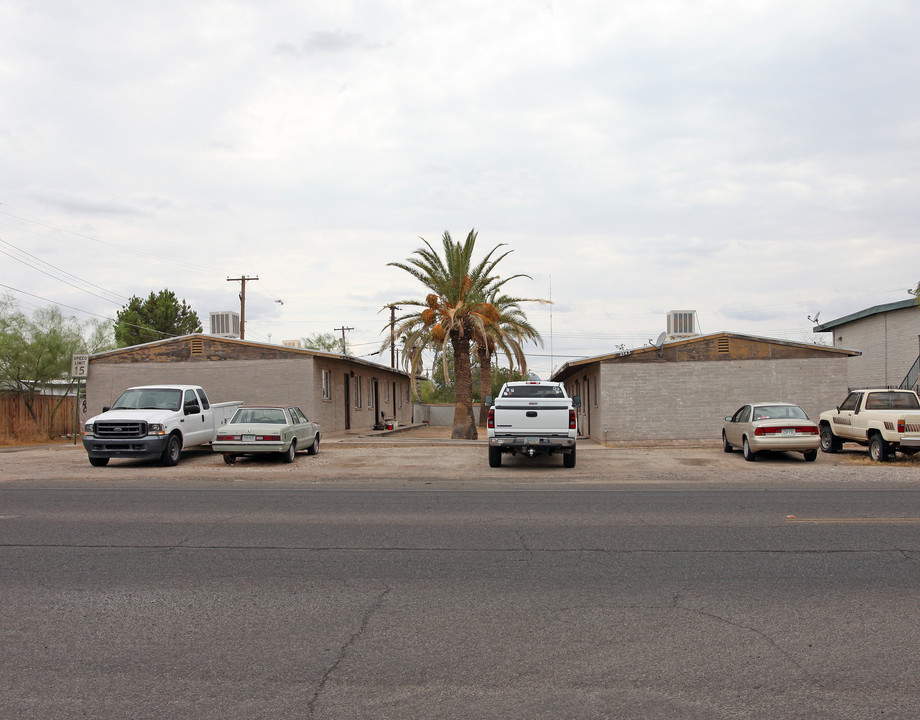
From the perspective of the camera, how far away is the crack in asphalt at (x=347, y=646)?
4.40 meters

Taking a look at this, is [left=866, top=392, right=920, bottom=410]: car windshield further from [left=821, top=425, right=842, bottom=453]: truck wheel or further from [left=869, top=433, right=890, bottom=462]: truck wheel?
[left=821, top=425, right=842, bottom=453]: truck wheel

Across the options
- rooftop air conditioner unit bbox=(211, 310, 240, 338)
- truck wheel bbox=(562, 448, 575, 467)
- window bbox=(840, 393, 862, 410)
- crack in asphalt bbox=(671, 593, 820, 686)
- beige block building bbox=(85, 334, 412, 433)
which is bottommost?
crack in asphalt bbox=(671, 593, 820, 686)

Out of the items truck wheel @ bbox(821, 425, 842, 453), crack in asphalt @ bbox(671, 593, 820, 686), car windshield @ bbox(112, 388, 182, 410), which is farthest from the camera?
truck wheel @ bbox(821, 425, 842, 453)

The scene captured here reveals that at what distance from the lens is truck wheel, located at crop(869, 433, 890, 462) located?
61.6ft

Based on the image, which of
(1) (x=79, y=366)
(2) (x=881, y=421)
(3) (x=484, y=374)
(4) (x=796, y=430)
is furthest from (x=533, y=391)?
(3) (x=484, y=374)

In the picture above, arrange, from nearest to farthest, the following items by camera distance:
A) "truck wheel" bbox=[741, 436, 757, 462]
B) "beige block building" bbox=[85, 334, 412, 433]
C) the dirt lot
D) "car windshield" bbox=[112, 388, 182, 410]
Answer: the dirt lot → "truck wheel" bbox=[741, 436, 757, 462] → "car windshield" bbox=[112, 388, 182, 410] → "beige block building" bbox=[85, 334, 412, 433]

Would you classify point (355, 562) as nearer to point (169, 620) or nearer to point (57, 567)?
point (169, 620)

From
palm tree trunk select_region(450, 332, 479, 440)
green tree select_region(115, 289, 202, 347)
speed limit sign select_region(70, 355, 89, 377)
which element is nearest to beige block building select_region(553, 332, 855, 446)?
palm tree trunk select_region(450, 332, 479, 440)

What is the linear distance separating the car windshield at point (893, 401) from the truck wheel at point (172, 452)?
57.3 feet

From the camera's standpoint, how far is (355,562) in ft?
25.5

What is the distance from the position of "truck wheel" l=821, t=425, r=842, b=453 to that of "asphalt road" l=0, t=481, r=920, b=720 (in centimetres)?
1197

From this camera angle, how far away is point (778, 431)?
18859 millimetres

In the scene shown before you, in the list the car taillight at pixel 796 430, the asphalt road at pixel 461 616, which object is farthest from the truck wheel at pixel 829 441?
the asphalt road at pixel 461 616

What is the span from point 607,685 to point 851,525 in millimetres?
6531
